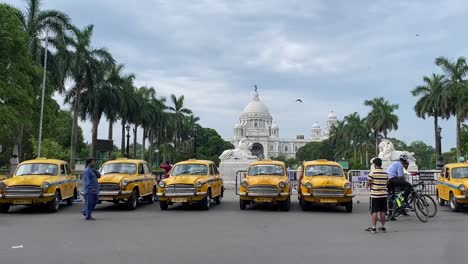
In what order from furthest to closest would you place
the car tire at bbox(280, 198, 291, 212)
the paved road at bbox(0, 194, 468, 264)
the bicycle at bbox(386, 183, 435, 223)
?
the car tire at bbox(280, 198, 291, 212) → the bicycle at bbox(386, 183, 435, 223) → the paved road at bbox(0, 194, 468, 264)

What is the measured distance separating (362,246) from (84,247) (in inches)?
216

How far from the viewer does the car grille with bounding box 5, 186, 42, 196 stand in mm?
14928

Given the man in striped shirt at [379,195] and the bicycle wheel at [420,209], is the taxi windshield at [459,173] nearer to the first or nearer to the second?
the bicycle wheel at [420,209]

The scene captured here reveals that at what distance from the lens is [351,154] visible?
317 ft

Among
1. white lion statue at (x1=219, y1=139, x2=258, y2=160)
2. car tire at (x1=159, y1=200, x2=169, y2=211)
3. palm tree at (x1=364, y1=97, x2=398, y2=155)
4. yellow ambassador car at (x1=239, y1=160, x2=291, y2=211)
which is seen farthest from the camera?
palm tree at (x1=364, y1=97, x2=398, y2=155)

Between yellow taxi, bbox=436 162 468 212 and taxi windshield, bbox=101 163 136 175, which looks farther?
taxi windshield, bbox=101 163 136 175

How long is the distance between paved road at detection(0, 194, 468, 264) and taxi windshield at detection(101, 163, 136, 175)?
1887mm

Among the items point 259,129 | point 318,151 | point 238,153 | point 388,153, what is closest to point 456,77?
point 388,153

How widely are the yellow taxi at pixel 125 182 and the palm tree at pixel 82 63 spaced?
22.9 m

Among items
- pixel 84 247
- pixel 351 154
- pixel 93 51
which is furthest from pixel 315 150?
pixel 84 247

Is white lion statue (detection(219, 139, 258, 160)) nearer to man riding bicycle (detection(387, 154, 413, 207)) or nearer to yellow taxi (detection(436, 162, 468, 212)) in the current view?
yellow taxi (detection(436, 162, 468, 212))

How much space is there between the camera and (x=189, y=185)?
A: 15.6m

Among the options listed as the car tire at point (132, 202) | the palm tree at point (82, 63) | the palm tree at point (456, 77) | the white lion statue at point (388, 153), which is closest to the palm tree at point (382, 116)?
the palm tree at point (456, 77)

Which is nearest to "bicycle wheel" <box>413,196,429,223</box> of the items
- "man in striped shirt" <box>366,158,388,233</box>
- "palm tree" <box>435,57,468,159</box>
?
"man in striped shirt" <box>366,158,388,233</box>
